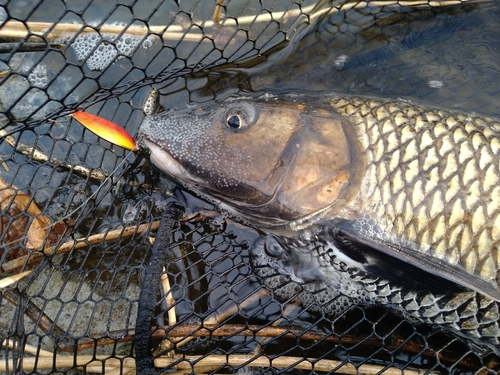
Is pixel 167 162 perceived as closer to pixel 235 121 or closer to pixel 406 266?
pixel 235 121

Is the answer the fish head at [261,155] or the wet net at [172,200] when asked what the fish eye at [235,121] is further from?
the wet net at [172,200]

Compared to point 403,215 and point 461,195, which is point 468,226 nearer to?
point 461,195

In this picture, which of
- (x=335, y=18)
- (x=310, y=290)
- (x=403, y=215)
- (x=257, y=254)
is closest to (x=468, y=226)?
(x=403, y=215)

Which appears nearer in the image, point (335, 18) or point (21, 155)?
point (21, 155)

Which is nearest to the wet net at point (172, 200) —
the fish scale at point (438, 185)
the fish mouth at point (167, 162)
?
the fish mouth at point (167, 162)

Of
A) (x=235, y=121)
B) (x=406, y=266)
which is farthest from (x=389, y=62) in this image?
(x=406, y=266)
